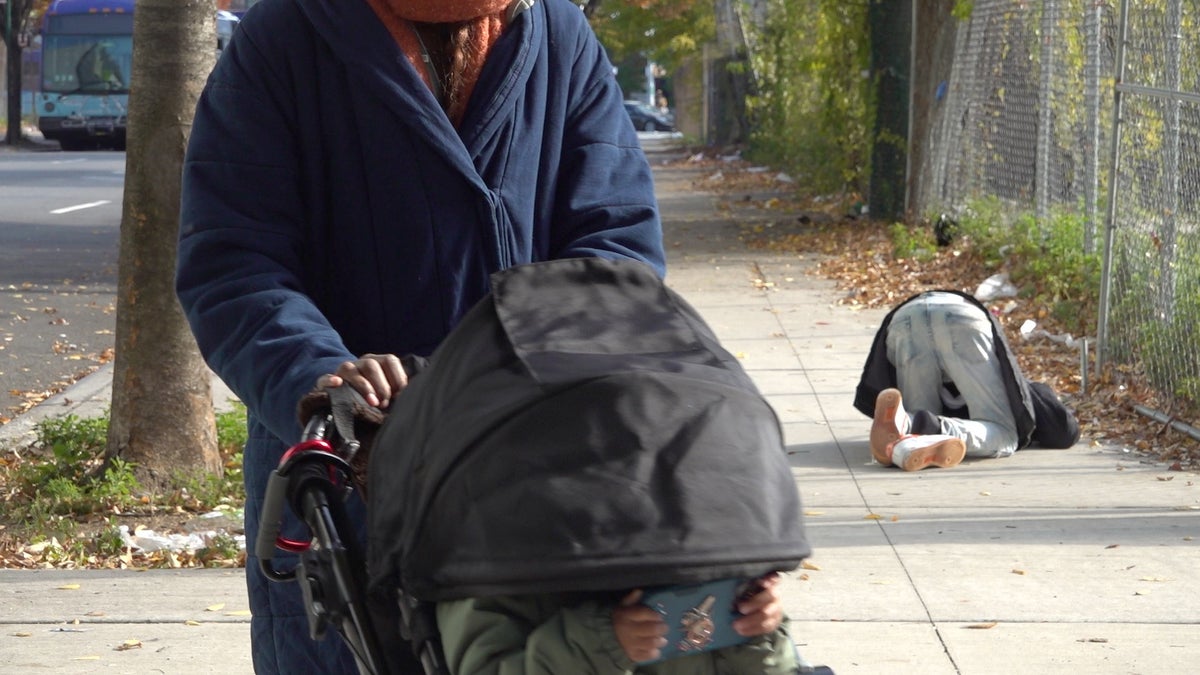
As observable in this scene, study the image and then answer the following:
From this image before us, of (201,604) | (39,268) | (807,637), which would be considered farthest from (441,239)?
(39,268)

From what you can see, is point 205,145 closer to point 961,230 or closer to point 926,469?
point 926,469

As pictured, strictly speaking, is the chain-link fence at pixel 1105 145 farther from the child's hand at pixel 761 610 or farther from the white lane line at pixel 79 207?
the white lane line at pixel 79 207

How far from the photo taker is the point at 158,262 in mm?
6406

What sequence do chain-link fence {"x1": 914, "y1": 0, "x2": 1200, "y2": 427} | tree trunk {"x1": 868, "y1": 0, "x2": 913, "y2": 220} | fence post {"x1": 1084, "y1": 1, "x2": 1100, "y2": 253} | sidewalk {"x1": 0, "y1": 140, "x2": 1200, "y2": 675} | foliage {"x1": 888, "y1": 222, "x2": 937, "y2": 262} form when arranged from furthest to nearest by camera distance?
tree trunk {"x1": 868, "y1": 0, "x2": 913, "y2": 220}, foliage {"x1": 888, "y1": 222, "x2": 937, "y2": 262}, fence post {"x1": 1084, "y1": 1, "x2": 1100, "y2": 253}, chain-link fence {"x1": 914, "y1": 0, "x2": 1200, "y2": 427}, sidewalk {"x1": 0, "y1": 140, "x2": 1200, "y2": 675}

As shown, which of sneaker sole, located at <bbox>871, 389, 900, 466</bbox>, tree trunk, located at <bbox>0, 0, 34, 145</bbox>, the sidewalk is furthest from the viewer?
tree trunk, located at <bbox>0, 0, 34, 145</bbox>

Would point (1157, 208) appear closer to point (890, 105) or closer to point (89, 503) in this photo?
point (89, 503)

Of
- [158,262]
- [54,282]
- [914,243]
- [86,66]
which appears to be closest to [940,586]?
[158,262]

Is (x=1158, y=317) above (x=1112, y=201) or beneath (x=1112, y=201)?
beneath

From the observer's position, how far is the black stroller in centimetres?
190

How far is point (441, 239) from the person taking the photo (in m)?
2.61

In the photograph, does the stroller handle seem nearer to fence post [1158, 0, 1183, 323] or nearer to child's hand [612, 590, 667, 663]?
child's hand [612, 590, 667, 663]

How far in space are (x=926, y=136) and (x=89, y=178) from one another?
1479cm

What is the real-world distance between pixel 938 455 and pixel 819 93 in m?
14.4

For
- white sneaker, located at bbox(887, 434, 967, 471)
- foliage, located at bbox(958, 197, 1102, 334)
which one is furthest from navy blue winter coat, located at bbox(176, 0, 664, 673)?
foliage, located at bbox(958, 197, 1102, 334)
